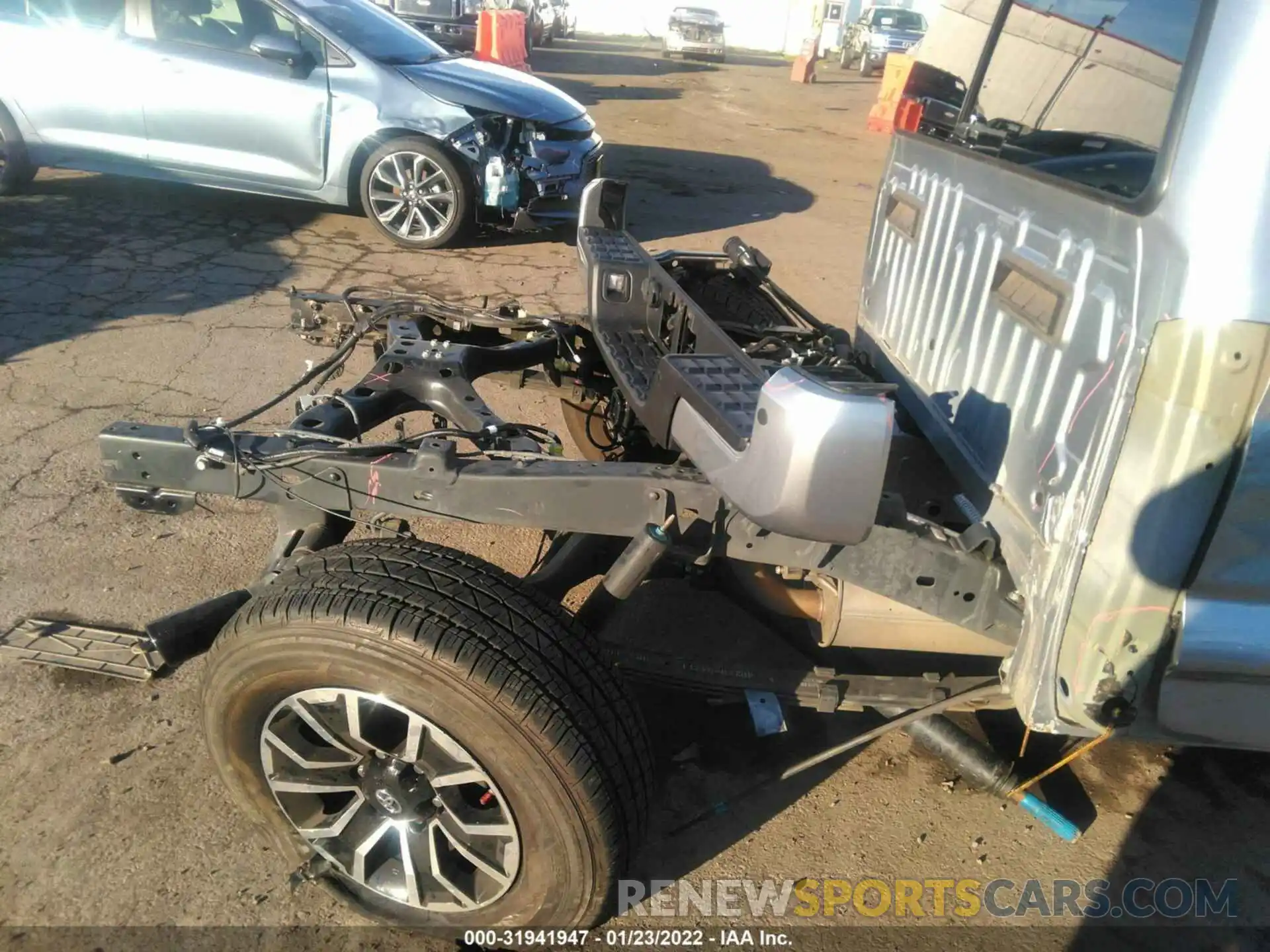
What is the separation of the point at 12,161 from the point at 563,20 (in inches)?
1036

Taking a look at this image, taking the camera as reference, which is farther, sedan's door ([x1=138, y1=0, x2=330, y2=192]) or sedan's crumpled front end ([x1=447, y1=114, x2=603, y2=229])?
sedan's crumpled front end ([x1=447, y1=114, x2=603, y2=229])

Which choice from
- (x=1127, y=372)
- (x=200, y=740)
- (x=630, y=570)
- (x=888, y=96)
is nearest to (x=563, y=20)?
(x=888, y=96)

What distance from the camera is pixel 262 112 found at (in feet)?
22.0

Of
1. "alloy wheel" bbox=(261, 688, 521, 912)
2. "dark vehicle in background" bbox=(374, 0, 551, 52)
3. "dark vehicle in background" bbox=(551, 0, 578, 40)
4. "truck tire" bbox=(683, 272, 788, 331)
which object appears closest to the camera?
"alloy wheel" bbox=(261, 688, 521, 912)

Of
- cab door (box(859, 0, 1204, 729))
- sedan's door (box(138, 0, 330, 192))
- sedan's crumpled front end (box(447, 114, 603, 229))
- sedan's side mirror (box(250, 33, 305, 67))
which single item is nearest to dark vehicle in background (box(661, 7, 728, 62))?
sedan's crumpled front end (box(447, 114, 603, 229))

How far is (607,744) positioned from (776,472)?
0.70 metres

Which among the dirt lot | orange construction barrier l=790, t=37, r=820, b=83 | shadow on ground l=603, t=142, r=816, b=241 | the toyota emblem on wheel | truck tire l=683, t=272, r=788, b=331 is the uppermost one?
orange construction barrier l=790, t=37, r=820, b=83

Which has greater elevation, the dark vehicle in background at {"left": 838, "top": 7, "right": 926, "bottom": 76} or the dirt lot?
the dark vehicle in background at {"left": 838, "top": 7, "right": 926, "bottom": 76}

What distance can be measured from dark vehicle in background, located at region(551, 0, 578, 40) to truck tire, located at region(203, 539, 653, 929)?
Answer: 3000 centimetres

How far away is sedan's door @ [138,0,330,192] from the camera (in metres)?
6.65

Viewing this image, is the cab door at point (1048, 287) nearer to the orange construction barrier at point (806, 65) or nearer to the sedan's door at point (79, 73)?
the sedan's door at point (79, 73)

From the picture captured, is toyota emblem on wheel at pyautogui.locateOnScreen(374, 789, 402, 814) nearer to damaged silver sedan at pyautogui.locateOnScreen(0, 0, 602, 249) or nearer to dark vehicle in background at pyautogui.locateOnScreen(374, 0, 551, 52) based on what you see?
damaged silver sedan at pyautogui.locateOnScreen(0, 0, 602, 249)

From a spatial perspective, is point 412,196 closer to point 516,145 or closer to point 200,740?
point 516,145

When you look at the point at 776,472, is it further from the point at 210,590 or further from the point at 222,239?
A: the point at 222,239
